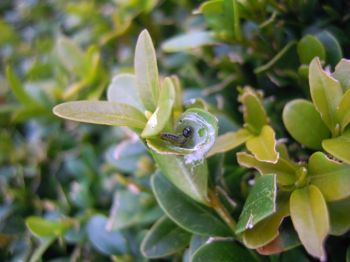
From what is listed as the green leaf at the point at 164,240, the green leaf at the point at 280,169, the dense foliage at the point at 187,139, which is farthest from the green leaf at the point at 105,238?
the green leaf at the point at 280,169

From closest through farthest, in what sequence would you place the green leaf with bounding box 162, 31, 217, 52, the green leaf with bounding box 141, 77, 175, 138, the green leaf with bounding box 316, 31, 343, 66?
the green leaf with bounding box 141, 77, 175, 138 → the green leaf with bounding box 316, 31, 343, 66 → the green leaf with bounding box 162, 31, 217, 52

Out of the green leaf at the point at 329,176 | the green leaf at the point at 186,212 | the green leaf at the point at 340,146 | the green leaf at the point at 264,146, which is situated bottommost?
the green leaf at the point at 186,212

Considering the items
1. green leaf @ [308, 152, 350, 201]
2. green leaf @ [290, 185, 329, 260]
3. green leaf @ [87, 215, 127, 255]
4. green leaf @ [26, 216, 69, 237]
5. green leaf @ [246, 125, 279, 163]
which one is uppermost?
green leaf @ [246, 125, 279, 163]

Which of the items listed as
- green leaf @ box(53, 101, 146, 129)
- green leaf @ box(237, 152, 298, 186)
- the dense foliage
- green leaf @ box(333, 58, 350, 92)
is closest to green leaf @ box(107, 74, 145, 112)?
the dense foliage

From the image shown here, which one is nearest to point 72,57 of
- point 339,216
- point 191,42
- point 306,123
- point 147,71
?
point 191,42

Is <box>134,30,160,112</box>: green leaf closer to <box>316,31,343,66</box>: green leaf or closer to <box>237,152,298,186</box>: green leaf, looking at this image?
<box>237,152,298,186</box>: green leaf

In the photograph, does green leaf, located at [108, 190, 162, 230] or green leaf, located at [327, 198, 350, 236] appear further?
green leaf, located at [108, 190, 162, 230]

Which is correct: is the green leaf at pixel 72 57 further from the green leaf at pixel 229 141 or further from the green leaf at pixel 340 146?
the green leaf at pixel 340 146

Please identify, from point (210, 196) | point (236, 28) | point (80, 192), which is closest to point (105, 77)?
point (80, 192)

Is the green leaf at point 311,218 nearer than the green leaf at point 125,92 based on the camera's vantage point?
Yes

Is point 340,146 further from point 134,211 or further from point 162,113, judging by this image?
point 134,211
